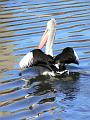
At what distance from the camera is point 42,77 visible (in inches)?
415

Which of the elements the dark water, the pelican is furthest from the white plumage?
the dark water

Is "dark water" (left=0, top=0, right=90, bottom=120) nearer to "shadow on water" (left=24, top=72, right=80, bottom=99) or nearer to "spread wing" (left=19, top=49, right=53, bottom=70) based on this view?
"shadow on water" (left=24, top=72, right=80, bottom=99)

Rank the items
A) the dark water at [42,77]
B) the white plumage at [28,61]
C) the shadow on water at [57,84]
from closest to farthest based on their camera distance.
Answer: the dark water at [42,77]
the shadow on water at [57,84]
the white plumage at [28,61]

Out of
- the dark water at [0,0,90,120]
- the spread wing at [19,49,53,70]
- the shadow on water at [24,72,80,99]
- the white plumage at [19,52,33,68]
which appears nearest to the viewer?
the dark water at [0,0,90,120]

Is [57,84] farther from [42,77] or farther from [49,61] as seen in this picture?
[42,77]

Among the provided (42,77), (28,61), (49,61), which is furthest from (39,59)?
(42,77)

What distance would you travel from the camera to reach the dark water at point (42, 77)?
840 centimetres

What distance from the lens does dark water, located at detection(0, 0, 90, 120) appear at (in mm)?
8398

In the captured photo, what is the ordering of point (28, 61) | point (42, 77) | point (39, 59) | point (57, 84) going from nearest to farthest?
point (57, 84) < point (39, 59) < point (28, 61) < point (42, 77)

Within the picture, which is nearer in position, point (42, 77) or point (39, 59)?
point (39, 59)

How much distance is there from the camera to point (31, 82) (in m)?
10.2

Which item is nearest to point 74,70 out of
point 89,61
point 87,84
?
point 89,61

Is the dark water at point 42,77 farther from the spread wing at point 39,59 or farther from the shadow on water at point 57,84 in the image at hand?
the spread wing at point 39,59

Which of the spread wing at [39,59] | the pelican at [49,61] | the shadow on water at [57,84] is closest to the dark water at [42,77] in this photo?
the shadow on water at [57,84]
